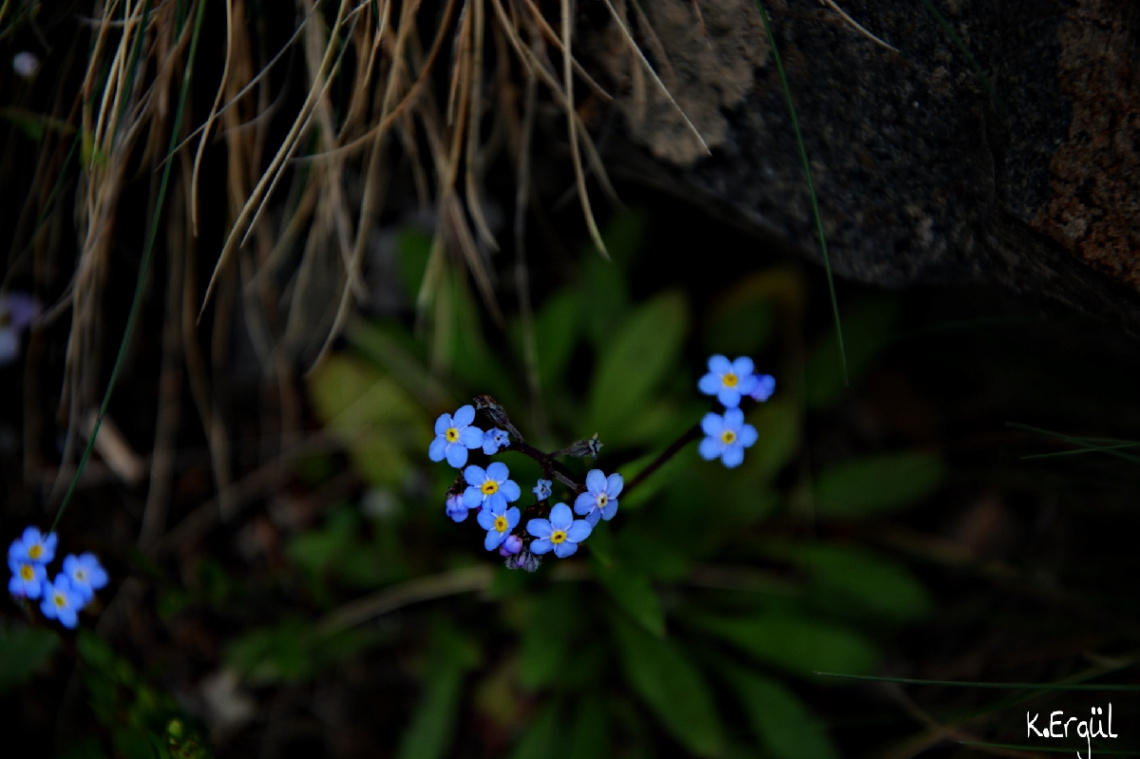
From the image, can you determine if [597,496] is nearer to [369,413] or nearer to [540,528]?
[540,528]

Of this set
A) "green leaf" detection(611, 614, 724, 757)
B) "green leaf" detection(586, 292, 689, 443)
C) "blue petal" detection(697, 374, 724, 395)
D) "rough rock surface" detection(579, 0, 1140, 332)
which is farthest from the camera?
"green leaf" detection(586, 292, 689, 443)

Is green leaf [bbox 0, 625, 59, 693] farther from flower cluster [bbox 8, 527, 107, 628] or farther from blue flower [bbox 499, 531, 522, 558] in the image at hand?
blue flower [bbox 499, 531, 522, 558]

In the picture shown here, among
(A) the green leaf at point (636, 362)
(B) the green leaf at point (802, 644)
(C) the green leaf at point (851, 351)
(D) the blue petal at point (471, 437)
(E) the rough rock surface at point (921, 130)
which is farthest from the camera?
(C) the green leaf at point (851, 351)

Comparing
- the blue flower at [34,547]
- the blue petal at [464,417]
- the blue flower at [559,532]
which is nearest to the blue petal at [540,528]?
the blue flower at [559,532]

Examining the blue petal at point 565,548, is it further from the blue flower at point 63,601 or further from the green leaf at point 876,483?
the green leaf at point 876,483

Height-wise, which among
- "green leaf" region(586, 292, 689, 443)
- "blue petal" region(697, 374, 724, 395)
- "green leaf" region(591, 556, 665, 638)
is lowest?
"green leaf" region(591, 556, 665, 638)

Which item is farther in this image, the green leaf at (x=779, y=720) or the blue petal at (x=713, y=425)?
the green leaf at (x=779, y=720)

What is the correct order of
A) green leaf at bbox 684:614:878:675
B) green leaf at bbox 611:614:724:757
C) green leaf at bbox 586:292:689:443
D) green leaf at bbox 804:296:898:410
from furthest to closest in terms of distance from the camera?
1. green leaf at bbox 804:296:898:410
2. green leaf at bbox 586:292:689:443
3. green leaf at bbox 684:614:878:675
4. green leaf at bbox 611:614:724:757

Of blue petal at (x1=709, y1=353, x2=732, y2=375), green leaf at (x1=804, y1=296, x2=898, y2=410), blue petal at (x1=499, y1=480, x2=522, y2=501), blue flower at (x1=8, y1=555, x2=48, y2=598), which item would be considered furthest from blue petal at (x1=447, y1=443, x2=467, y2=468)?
green leaf at (x1=804, y1=296, x2=898, y2=410)
